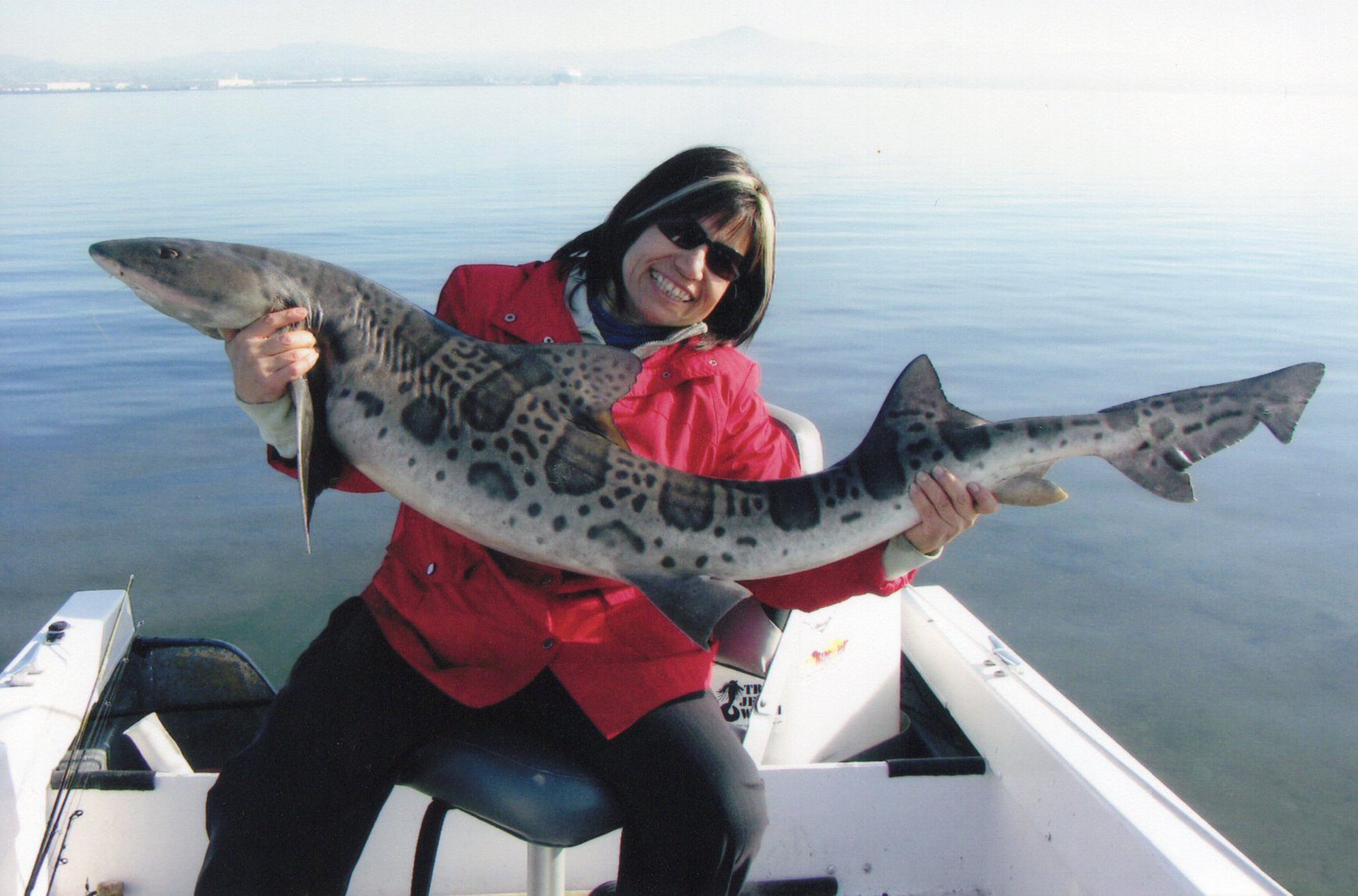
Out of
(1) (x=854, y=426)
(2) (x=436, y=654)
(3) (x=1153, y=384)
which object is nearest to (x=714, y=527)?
(2) (x=436, y=654)

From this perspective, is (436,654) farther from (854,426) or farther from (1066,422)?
(854,426)

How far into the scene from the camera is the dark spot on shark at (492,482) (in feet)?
8.93

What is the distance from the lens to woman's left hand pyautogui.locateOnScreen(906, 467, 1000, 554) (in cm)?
282

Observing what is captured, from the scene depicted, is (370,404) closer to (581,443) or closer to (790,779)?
(581,443)

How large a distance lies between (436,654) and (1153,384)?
37.1ft

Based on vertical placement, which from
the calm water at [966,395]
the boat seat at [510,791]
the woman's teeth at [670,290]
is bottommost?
the calm water at [966,395]

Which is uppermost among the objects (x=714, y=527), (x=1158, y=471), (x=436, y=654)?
(x=1158, y=471)

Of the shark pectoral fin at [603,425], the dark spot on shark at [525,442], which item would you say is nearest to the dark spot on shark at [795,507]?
the shark pectoral fin at [603,425]

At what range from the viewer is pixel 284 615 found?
276 inches

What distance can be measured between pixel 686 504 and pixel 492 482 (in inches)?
19.7

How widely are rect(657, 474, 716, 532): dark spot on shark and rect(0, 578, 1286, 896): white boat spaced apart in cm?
124

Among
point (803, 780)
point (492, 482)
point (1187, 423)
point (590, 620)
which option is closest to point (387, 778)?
point (590, 620)

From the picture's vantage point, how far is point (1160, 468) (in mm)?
2842

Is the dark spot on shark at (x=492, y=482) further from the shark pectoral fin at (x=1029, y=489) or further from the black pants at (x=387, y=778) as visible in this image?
the shark pectoral fin at (x=1029, y=489)
